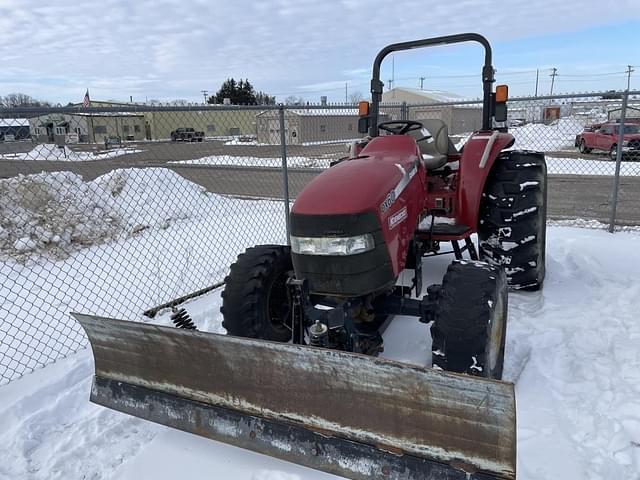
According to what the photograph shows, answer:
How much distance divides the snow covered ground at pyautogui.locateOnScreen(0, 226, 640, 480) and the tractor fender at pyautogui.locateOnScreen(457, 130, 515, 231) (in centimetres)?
90

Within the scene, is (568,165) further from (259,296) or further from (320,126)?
(259,296)

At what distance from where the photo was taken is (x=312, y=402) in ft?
7.62

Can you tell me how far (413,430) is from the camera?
212 centimetres

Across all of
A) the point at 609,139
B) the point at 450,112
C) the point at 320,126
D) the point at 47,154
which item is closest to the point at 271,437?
the point at 47,154

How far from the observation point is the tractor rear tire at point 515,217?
4.00m

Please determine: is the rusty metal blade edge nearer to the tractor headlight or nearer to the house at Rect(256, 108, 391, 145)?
the tractor headlight

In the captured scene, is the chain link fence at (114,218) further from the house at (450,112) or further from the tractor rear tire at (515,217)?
the house at (450,112)

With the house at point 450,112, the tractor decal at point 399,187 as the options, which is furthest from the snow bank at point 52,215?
the house at point 450,112

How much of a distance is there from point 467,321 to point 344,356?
71 cm

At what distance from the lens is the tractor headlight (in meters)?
2.61

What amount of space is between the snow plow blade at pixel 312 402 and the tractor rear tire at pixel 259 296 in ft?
2.02

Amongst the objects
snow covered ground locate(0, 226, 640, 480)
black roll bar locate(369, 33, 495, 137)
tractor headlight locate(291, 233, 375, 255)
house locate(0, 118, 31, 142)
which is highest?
black roll bar locate(369, 33, 495, 137)

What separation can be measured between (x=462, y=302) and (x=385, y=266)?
472mm

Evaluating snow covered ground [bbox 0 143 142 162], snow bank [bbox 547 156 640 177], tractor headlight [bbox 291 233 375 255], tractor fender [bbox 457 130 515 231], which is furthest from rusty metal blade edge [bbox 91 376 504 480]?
snow bank [bbox 547 156 640 177]
